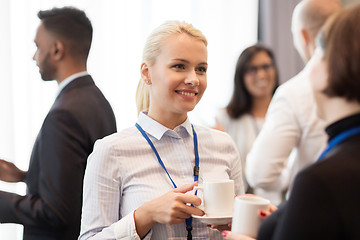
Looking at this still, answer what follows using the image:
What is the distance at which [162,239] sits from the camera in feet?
4.46

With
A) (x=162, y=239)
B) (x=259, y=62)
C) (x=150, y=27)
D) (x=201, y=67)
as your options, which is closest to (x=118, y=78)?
(x=150, y=27)

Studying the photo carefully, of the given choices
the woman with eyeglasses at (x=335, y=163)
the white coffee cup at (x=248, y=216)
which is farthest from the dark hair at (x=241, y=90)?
the woman with eyeglasses at (x=335, y=163)

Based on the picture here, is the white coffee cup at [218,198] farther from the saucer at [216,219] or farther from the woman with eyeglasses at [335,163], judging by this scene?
the woman with eyeglasses at [335,163]

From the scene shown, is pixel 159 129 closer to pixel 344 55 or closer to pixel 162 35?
pixel 162 35

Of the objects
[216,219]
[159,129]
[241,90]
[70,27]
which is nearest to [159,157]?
[159,129]

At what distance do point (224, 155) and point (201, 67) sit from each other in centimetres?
37

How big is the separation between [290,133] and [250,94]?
52.8 inches

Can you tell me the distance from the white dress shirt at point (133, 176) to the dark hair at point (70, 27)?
2.15ft

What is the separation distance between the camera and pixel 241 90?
3.02 meters

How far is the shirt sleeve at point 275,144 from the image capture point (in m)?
1.71

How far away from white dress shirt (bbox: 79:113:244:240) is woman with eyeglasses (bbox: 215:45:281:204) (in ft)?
4.57

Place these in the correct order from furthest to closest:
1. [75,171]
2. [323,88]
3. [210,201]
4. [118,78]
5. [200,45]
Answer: [118,78], [75,171], [200,45], [210,201], [323,88]

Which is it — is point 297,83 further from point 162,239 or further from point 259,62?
point 259,62

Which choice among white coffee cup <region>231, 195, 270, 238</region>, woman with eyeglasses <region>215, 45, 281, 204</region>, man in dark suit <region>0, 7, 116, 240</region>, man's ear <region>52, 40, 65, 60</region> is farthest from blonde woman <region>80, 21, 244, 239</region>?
woman with eyeglasses <region>215, 45, 281, 204</region>
